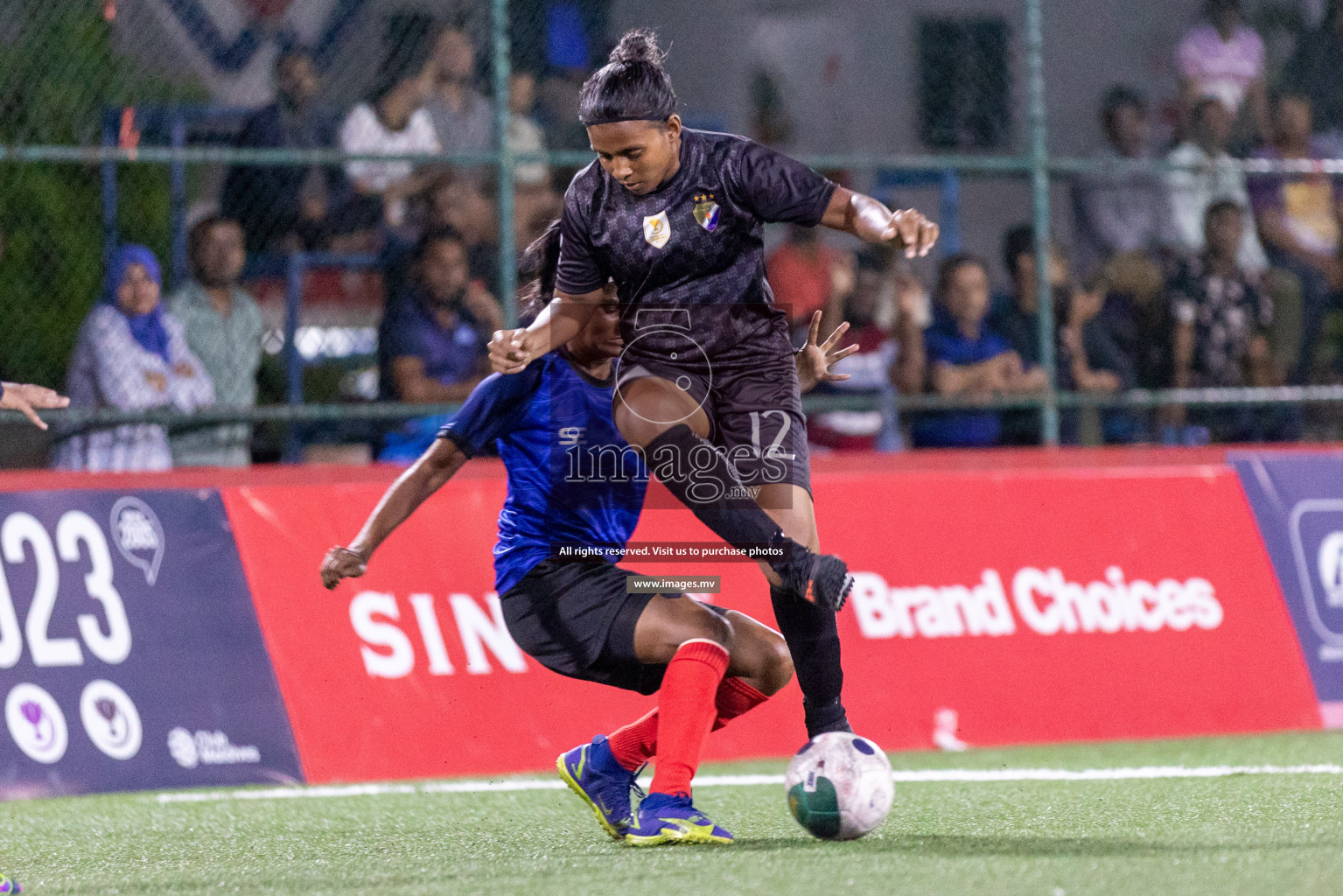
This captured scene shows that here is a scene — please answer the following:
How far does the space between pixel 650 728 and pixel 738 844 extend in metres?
0.53

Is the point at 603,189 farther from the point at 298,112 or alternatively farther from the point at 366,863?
the point at 298,112

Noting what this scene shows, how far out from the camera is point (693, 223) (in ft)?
15.5

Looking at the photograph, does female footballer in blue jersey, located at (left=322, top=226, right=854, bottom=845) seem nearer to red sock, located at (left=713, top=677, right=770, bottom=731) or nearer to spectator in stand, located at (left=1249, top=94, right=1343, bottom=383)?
red sock, located at (left=713, top=677, right=770, bottom=731)

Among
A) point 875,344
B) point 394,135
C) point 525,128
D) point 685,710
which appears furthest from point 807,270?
point 685,710

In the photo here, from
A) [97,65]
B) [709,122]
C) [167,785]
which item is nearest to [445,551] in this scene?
[167,785]

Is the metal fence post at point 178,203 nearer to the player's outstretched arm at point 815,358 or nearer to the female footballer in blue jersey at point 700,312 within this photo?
the female footballer in blue jersey at point 700,312

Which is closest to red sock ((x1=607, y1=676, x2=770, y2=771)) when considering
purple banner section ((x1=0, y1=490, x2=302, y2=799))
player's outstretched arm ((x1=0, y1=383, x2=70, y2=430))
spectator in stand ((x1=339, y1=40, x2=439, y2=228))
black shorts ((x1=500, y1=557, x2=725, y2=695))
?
black shorts ((x1=500, y1=557, x2=725, y2=695))

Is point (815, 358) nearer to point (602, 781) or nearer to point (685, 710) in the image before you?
point (685, 710)

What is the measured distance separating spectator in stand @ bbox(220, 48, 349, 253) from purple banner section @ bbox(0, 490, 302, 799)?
2.25 metres

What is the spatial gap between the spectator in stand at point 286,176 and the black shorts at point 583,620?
4.21 metres

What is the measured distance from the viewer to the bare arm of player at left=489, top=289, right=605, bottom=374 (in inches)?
178

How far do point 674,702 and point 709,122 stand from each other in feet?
18.5

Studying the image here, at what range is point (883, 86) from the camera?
11.1 m

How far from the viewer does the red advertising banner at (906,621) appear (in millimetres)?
6723
